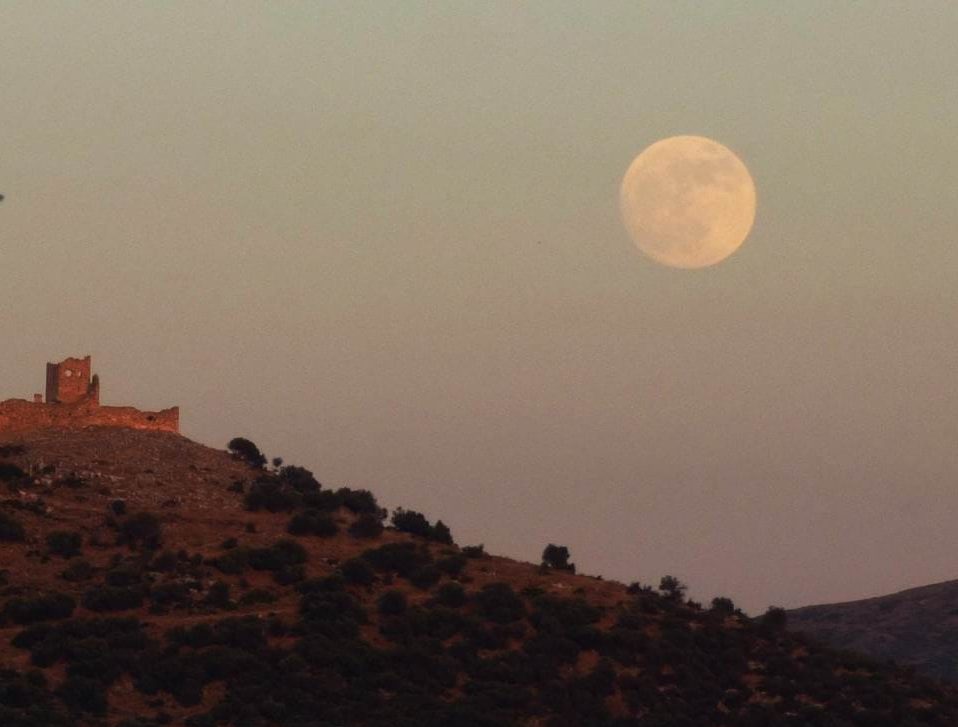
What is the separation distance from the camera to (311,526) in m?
112

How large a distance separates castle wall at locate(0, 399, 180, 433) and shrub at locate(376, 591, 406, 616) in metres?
29.4

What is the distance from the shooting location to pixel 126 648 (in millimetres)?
87875

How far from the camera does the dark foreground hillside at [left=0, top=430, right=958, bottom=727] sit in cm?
8481

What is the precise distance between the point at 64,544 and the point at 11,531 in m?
2.68

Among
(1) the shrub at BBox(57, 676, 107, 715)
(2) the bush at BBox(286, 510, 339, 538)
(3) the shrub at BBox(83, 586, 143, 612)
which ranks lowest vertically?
(1) the shrub at BBox(57, 676, 107, 715)

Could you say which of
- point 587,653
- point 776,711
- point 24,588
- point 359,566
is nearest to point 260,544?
point 359,566

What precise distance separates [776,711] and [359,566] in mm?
22663

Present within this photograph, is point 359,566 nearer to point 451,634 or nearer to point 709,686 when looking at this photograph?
point 451,634

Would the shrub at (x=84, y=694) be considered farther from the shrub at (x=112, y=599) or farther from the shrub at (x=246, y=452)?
the shrub at (x=246, y=452)

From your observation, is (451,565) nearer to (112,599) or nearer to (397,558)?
(397,558)

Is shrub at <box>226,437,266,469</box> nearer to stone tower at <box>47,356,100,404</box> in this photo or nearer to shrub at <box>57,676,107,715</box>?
stone tower at <box>47,356,100,404</box>

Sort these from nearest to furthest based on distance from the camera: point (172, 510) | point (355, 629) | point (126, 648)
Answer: point (126, 648) < point (355, 629) < point (172, 510)

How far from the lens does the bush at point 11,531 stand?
10381cm

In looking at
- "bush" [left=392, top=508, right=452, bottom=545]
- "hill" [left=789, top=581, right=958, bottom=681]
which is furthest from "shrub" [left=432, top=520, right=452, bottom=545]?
"hill" [left=789, top=581, right=958, bottom=681]
